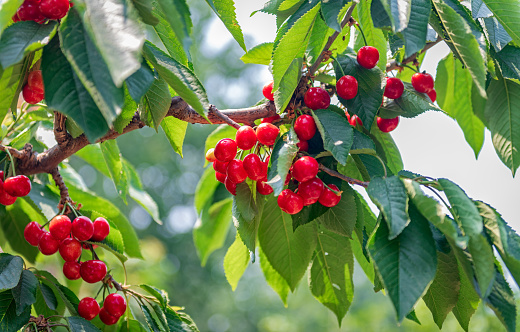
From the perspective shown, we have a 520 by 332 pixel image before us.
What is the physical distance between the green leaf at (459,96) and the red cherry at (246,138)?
503 millimetres

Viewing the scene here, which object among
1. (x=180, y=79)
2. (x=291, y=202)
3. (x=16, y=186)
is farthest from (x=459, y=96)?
(x=16, y=186)

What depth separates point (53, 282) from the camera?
3.27 feet

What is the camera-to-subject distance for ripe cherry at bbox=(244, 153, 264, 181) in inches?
32.1

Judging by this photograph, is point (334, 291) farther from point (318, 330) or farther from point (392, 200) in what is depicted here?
point (318, 330)

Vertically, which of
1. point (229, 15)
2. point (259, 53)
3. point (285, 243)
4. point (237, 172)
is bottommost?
point (285, 243)

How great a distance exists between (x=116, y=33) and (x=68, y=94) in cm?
12

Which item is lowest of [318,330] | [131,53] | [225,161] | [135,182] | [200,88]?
[318,330]

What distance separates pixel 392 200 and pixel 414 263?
0.08m

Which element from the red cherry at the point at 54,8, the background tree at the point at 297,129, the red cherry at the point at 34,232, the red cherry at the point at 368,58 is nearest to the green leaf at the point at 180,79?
the background tree at the point at 297,129

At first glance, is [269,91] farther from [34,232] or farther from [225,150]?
[34,232]

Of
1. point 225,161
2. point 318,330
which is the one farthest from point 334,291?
point 318,330

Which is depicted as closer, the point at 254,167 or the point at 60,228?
the point at 254,167

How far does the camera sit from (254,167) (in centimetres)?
82

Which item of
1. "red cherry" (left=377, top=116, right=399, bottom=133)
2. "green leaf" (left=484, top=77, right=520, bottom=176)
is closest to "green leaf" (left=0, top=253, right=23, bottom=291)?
"red cherry" (left=377, top=116, right=399, bottom=133)
